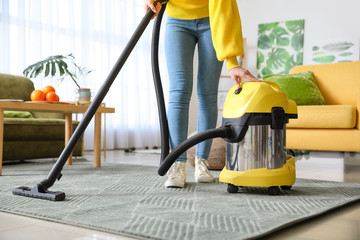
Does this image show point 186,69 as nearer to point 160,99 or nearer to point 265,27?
point 160,99

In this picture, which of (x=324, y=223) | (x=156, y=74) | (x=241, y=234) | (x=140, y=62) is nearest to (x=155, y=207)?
(x=241, y=234)

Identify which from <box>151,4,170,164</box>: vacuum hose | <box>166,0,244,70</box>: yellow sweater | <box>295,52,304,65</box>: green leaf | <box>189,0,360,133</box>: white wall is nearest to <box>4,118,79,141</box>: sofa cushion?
<box>151,4,170,164</box>: vacuum hose

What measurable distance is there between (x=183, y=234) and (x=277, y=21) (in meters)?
5.73

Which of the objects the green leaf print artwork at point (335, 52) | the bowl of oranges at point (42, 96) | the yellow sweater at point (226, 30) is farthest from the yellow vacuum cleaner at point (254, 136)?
the green leaf print artwork at point (335, 52)

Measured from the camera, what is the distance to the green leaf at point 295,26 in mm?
5978

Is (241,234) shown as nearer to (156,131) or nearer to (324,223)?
(324,223)

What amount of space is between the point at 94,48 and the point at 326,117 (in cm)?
291

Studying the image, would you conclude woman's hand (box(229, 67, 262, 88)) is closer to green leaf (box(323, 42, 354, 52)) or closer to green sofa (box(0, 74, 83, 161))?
green sofa (box(0, 74, 83, 161))

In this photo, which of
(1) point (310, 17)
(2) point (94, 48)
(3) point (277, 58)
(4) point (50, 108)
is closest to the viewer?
(4) point (50, 108)

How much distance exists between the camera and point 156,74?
176 centimetres

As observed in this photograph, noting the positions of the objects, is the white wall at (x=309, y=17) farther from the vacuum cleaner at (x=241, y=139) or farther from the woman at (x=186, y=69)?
the vacuum cleaner at (x=241, y=139)

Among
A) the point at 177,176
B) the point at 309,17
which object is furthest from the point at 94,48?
the point at 177,176

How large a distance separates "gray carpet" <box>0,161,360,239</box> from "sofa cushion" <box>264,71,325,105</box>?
5.57ft

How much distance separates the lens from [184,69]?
1793mm
